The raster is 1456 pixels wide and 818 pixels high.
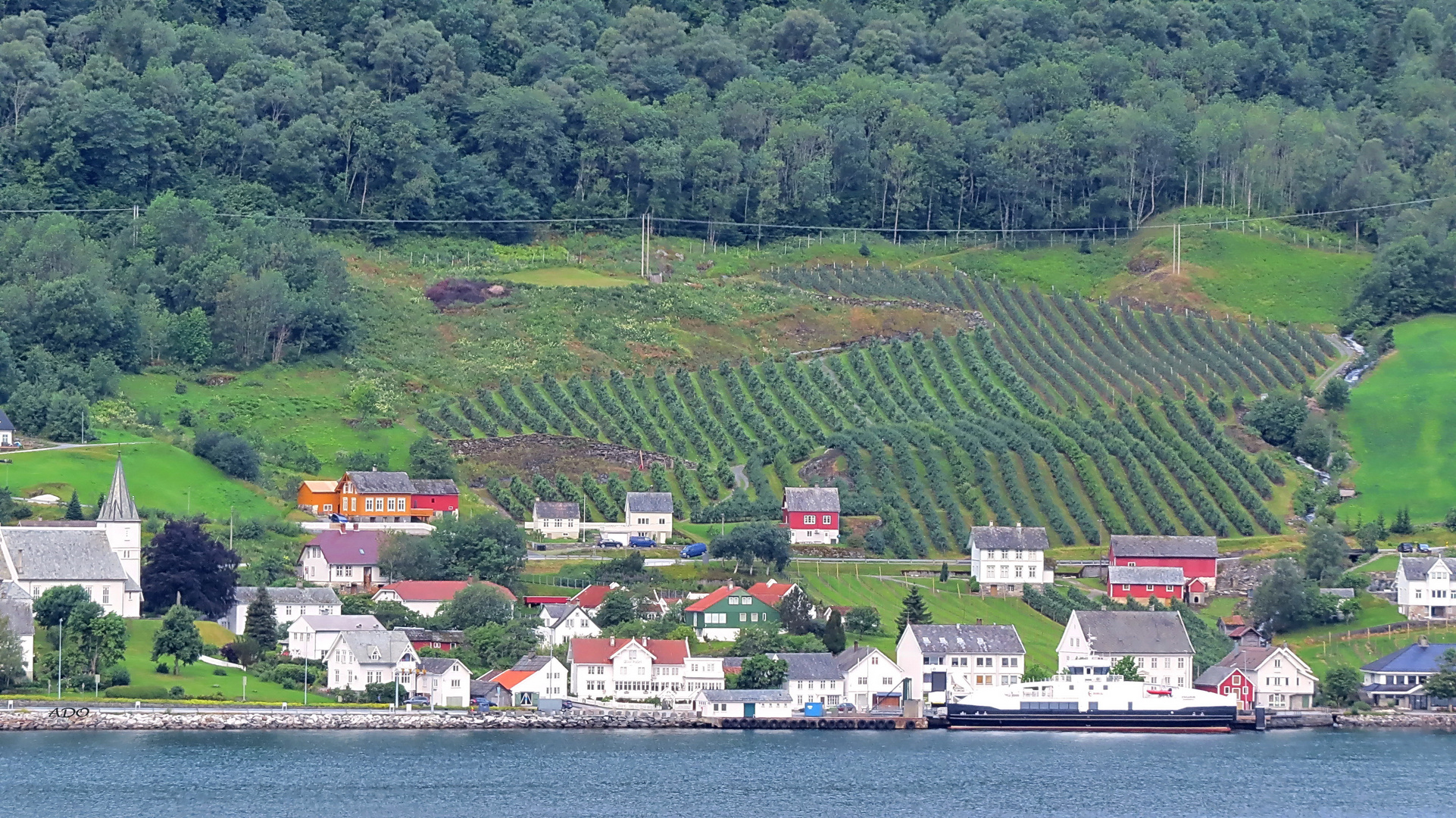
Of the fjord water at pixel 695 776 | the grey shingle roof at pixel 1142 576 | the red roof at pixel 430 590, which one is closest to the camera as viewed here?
the fjord water at pixel 695 776

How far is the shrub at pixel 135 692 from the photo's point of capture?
8694 cm

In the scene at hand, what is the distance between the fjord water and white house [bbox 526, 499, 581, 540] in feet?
66.9

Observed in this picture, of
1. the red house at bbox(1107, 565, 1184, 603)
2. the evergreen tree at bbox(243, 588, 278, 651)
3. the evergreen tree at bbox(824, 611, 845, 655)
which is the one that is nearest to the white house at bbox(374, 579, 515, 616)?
the evergreen tree at bbox(243, 588, 278, 651)

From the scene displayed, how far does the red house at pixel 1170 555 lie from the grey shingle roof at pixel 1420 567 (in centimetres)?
801

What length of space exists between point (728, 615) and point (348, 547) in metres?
15.8

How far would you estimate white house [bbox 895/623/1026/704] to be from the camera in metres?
94.9

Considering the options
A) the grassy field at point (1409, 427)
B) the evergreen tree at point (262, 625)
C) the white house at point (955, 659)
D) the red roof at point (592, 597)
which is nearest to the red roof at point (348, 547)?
the evergreen tree at point (262, 625)

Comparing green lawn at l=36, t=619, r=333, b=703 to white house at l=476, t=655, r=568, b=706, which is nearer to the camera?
green lawn at l=36, t=619, r=333, b=703

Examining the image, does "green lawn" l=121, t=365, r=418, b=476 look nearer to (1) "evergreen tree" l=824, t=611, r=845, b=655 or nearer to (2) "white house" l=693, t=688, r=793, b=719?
(1) "evergreen tree" l=824, t=611, r=845, b=655

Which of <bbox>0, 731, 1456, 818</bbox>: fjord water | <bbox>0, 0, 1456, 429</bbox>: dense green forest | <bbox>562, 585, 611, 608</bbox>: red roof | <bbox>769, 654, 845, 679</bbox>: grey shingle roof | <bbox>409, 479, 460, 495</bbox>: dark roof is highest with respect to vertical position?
<bbox>0, 0, 1456, 429</bbox>: dense green forest

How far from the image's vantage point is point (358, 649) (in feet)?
302

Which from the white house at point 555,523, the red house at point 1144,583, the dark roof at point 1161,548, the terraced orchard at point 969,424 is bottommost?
the red house at point 1144,583

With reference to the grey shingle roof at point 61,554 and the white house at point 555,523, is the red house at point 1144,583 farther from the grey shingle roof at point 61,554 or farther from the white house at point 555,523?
the grey shingle roof at point 61,554

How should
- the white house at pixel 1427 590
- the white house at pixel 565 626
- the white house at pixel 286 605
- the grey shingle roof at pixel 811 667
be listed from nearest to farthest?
1. the grey shingle roof at pixel 811 667
2. the white house at pixel 565 626
3. the white house at pixel 286 605
4. the white house at pixel 1427 590
